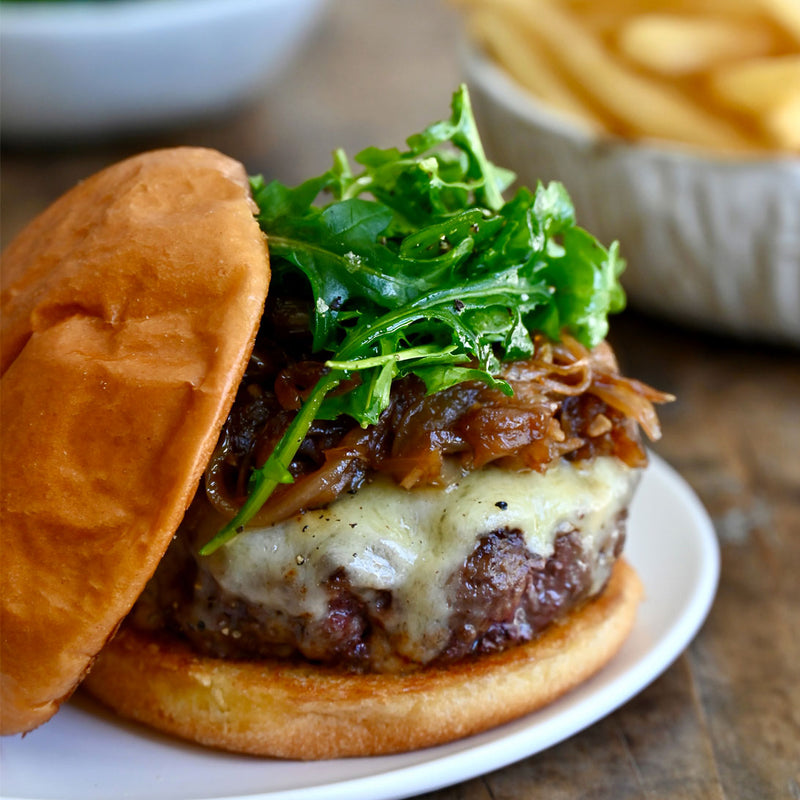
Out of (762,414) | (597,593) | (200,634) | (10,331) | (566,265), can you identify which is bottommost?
(762,414)

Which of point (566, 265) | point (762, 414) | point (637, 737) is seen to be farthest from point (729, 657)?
point (762, 414)

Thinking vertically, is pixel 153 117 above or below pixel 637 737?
below

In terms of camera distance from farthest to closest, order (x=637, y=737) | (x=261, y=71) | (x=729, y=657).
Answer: (x=261, y=71)
(x=729, y=657)
(x=637, y=737)

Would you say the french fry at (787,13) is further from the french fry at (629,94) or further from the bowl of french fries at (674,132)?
the french fry at (629,94)

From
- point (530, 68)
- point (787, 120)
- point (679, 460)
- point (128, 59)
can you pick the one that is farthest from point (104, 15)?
point (679, 460)

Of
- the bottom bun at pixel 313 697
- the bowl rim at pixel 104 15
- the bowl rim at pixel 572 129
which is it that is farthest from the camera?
the bowl rim at pixel 104 15

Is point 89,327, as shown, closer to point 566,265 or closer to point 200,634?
point 200,634

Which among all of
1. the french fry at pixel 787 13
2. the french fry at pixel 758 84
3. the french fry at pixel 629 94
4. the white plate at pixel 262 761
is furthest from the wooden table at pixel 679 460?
the french fry at pixel 787 13

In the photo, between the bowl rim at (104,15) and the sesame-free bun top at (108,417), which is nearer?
the sesame-free bun top at (108,417)
